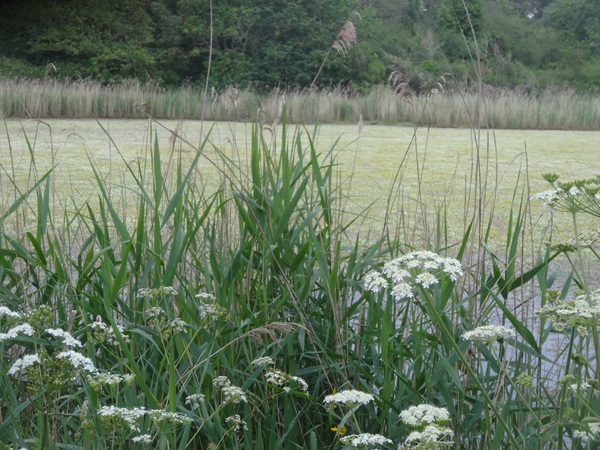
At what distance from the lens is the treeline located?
1761cm

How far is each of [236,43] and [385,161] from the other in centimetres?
1341

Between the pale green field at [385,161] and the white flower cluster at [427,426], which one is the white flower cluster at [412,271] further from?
the pale green field at [385,161]

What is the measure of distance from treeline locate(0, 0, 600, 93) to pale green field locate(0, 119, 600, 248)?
6690 mm

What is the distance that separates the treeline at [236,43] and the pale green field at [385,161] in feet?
21.9

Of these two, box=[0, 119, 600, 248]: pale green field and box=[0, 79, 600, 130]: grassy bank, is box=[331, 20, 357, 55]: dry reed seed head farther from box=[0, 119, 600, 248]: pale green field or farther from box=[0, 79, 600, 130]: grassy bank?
box=[0, 79, 600, 130]: grassy bank

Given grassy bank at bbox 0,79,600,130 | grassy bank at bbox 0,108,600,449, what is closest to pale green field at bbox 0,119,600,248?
grassy bank at bbox 0,79,600,130

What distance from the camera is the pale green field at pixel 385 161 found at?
4.24 meters

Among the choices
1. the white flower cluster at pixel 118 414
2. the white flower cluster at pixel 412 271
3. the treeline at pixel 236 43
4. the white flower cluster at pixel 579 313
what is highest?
the treeline at pixel 236 43

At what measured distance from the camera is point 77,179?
17.1 feet

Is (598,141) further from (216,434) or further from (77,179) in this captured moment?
(216,434)

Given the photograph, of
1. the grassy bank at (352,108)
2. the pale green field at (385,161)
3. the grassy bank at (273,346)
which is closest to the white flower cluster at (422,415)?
the grassy bank at (273,346)

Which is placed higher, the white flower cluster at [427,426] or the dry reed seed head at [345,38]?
the dry reed seed head at [345,38]

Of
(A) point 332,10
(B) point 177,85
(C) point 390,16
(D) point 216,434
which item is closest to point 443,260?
(D) point 216,434

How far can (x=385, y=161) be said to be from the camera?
7.14 m
